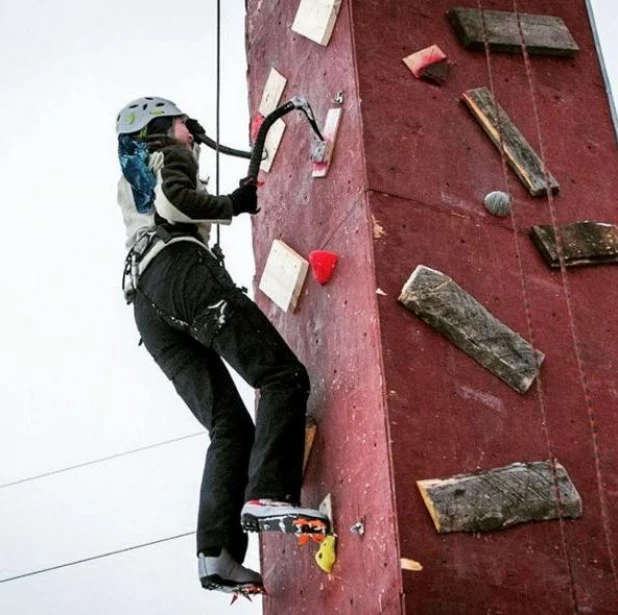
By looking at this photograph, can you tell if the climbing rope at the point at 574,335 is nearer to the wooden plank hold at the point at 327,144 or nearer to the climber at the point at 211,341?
the wooden plank hold at the point at 327,144

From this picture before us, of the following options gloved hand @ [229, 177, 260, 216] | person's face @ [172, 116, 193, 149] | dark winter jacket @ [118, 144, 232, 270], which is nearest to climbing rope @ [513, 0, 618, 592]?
gloved hand @ [229, 177, 260, 216]

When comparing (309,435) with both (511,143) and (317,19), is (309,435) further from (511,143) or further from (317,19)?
(317,19)

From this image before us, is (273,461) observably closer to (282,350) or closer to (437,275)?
(282,350)

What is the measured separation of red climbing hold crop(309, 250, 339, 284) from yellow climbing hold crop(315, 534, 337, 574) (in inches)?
36.5

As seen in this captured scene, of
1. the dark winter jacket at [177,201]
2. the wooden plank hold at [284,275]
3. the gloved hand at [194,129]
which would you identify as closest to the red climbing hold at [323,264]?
the wooden plank hold at [284,275]

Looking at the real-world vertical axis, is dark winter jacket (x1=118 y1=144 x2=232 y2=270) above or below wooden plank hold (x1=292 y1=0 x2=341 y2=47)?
below

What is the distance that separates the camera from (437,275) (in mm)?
4668

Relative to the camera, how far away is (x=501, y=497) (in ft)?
14.3

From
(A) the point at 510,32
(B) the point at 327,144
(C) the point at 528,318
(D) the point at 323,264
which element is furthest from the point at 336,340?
(A) the point at 510,32

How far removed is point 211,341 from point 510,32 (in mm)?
1767

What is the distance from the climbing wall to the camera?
14.1 feet

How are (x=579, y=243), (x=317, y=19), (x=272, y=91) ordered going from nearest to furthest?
(x=579, y=243) < (x=317, y=19) < (x=272, y=91)

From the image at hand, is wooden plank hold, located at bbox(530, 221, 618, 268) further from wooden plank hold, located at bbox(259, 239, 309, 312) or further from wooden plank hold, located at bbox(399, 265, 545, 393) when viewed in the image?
wooden plank hold, located at bbox(259, 239, 309, 312)

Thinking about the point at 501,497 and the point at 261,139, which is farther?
the point at 261,139
